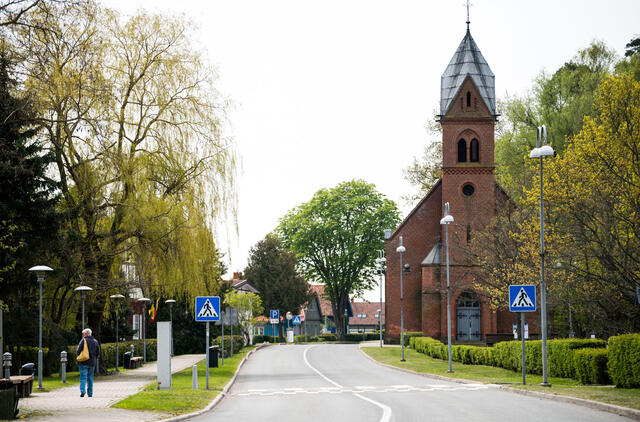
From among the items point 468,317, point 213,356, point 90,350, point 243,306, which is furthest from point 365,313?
point 90,350

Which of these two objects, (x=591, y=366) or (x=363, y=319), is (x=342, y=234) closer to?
(x=591, y=366)

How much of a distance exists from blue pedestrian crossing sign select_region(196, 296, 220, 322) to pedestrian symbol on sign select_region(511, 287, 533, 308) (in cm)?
857

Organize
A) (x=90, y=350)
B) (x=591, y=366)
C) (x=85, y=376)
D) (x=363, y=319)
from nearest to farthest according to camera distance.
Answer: (x=90, y=350) < (x=85, y=376) < (x=591, y=366) < (x=363, y=319)

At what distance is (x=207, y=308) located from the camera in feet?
74.4

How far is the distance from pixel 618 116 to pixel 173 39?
1657 cm

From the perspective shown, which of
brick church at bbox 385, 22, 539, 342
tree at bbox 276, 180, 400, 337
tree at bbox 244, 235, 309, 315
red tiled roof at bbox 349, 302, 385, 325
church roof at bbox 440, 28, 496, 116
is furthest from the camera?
red tiled roof at bbox 349, 302, 385, 325

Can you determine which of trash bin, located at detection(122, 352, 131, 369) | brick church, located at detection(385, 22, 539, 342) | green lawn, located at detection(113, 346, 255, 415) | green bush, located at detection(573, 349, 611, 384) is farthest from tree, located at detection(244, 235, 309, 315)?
green bush, located at detection(573, 349, 611, 384)

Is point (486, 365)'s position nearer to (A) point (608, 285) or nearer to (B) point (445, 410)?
(A) point (608, 285)

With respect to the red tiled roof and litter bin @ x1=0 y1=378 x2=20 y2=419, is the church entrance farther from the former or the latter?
the red tiled roof

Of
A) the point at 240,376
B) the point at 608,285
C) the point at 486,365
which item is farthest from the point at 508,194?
the point at 240,376

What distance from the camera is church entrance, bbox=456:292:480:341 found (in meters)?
52.6

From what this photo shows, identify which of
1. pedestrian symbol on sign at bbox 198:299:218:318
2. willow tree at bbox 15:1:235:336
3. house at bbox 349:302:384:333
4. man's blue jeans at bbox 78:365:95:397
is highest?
willow tree at bbox 15:1:235:336

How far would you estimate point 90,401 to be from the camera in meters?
19.3

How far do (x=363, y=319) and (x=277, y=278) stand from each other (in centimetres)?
5826
